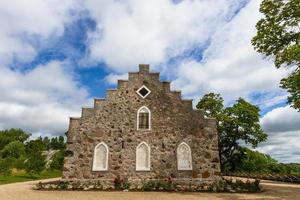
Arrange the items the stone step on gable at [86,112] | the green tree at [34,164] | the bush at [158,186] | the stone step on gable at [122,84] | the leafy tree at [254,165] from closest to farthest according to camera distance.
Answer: the bush at [158,186], the stone step on gable at [86,112], the stone step on gable at [122,84], the green tree at [34,164], the leafy tree at [254,165]

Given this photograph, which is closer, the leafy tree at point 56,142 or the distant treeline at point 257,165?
the distant treeline at point 257,165

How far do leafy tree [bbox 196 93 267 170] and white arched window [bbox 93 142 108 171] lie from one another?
22688mm

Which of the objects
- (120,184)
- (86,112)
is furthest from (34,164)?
(120,184)

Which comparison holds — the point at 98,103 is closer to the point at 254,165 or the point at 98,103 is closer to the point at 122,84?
the point at 122,84

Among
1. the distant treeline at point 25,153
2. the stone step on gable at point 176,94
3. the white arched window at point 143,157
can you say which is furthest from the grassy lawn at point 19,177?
the stone step on gable at point 176,94

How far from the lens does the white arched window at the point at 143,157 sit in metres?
19.4

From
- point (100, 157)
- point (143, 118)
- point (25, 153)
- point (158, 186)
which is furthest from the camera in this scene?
point (25, 153)

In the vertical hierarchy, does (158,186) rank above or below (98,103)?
below

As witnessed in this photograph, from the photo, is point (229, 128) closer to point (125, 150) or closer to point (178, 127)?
point (178, 127)

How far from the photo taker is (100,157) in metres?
19.5

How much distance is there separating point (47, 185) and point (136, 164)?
6.40 meters

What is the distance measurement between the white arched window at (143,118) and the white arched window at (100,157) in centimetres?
313

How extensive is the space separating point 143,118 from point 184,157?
4.45m

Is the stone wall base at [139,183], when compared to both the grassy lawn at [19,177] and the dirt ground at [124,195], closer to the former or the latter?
the dirt ground at [124,195]
